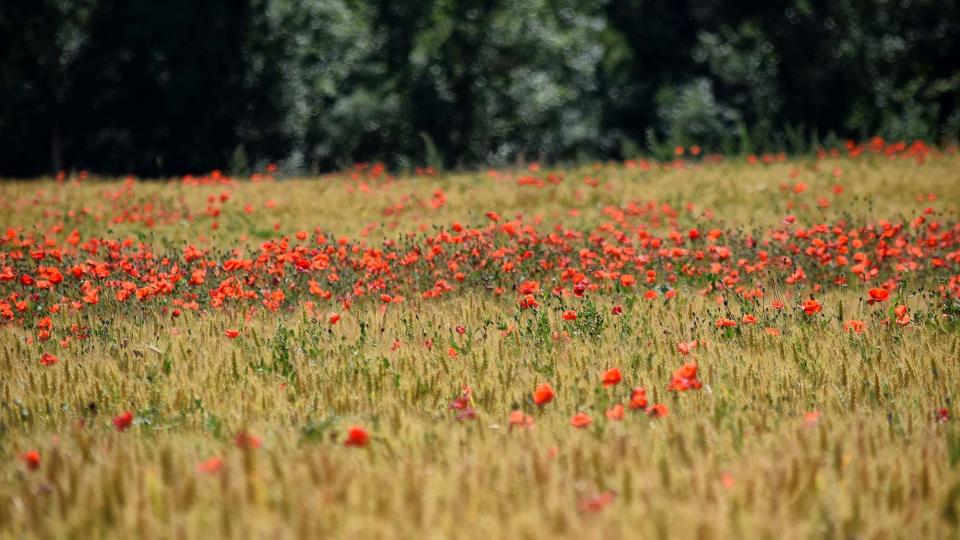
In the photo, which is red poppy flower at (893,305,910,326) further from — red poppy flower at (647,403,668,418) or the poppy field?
red poppy flower at (647,403,668,418)

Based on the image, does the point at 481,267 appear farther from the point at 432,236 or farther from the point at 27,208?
the point at 27,208

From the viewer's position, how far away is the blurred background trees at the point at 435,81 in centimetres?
1652

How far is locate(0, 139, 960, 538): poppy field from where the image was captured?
2.67 m

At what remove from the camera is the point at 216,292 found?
612 centimetres

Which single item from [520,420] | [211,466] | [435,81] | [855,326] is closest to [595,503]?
[520,420]

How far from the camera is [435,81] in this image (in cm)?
1750

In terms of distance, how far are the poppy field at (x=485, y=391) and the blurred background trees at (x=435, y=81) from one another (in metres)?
7.86

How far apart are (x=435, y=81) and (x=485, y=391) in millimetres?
13969

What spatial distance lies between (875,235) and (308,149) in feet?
37.1

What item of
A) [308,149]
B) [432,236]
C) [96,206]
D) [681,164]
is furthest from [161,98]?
[432,236]

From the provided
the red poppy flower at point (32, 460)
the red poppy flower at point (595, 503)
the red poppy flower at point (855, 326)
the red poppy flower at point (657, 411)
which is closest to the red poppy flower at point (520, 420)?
the red poppy flower at point (657, 411)

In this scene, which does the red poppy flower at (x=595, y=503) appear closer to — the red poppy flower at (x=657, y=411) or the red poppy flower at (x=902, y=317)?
the red poppy flower at (x=657, y=411)

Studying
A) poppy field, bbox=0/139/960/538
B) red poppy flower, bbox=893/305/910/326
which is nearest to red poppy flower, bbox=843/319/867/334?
poppy field, bbox=0/139/960/538

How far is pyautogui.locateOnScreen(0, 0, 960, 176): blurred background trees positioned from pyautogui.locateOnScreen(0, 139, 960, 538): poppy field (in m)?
7.86
